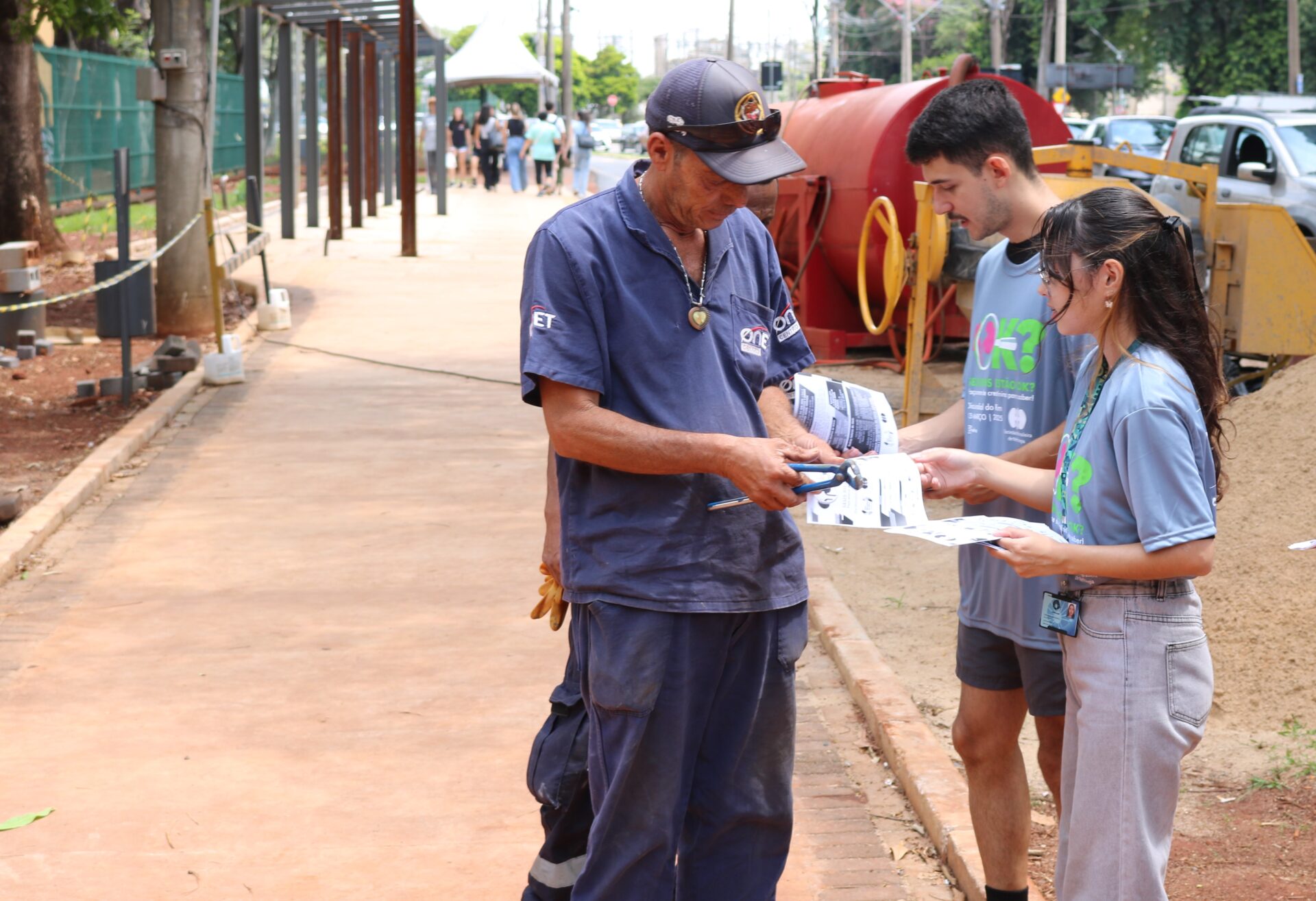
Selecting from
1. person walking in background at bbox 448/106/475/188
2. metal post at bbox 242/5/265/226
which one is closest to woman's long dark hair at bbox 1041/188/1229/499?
metal post at bbox 242/5/265/226

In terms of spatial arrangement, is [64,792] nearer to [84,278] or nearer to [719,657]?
[719,657]

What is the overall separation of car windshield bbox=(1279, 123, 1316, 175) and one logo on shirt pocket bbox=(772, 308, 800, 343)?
1323 centimetres

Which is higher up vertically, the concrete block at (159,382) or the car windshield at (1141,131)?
the car windshield at (1141,131)

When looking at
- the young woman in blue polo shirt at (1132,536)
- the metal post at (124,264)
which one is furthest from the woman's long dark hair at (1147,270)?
the metal post at (124,264)

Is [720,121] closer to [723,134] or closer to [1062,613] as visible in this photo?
[723,134]

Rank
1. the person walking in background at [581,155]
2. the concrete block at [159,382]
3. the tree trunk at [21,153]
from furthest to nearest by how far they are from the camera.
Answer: the person walking in background at [581,155]
the tree trunk at [21,153]
the concrete block at [159,382]

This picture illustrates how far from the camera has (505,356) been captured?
12.8 m

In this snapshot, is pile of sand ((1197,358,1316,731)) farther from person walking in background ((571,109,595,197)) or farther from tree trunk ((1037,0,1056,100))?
tree trunk ((1037,0,1056,100))

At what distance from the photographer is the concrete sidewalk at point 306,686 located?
159 inches

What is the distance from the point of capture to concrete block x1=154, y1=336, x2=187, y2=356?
11.3 metres

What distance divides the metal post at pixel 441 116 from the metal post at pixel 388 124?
1784 mm

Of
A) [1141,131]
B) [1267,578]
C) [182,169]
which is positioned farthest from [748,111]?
[1141,131]

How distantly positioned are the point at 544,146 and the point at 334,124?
13.3m

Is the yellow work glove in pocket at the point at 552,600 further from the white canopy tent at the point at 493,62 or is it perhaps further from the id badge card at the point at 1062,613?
the white canopy tent at the point at 493,62
